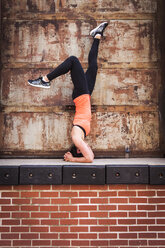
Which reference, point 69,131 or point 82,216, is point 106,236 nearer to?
point 82,216

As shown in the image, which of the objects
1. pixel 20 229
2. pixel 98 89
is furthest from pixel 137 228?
pixel 98 89

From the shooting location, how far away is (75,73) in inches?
95.0

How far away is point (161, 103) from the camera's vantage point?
284 centimetres

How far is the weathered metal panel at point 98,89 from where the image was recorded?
9.30 feet

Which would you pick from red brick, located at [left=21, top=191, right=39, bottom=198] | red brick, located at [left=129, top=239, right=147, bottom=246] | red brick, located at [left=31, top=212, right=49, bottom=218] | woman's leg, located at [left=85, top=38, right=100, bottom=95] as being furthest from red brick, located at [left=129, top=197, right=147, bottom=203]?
woman's leg, located at [left=85, top=38, right=100, bottom=95]

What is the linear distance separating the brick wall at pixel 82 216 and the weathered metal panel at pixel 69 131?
2.42ft

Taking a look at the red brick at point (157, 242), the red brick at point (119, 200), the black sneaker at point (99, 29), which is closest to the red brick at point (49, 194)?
the red brick at point (119, 200)

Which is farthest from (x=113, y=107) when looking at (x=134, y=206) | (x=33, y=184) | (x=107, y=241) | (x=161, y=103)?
(x=107, y=241)

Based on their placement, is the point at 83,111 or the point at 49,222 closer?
the point at 49,222

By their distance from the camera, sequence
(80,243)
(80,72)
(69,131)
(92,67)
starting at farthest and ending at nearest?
1. (69,131)
2. (92,67)
3. (80,72)
4. (80,243)

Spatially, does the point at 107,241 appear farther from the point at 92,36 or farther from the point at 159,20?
the point at 159,20

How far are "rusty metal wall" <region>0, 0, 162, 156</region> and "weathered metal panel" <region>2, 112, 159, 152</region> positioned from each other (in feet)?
0.05

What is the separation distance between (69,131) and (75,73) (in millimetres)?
854

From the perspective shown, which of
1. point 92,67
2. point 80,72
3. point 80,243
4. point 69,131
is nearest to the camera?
point 80,243
